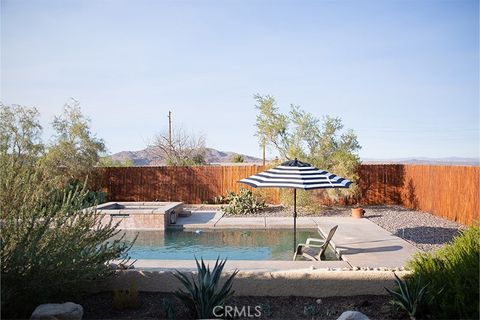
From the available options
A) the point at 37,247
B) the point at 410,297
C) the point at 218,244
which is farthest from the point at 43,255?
the point at 218,244

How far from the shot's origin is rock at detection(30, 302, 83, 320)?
4.36 meters

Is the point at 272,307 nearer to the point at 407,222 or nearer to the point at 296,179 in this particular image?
the point at 296,179

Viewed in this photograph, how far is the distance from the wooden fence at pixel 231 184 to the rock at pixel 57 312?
44.3ft

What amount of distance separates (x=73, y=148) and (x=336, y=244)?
45.5 ft

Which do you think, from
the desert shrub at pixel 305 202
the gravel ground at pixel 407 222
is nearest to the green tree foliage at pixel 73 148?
the gravel ground at pixel 407 222

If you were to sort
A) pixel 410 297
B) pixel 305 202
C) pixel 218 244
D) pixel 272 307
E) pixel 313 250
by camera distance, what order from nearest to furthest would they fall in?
pixel 410 297 → pixel 272 307 → pixel 313 250 → pixel 218 244 → pixel 305 202

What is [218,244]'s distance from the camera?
457 inches

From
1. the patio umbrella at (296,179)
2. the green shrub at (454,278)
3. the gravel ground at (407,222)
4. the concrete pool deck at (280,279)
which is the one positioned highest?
the patio umbrella at (296,179)

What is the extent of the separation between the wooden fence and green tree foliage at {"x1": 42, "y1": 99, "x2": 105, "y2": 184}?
3.84ft

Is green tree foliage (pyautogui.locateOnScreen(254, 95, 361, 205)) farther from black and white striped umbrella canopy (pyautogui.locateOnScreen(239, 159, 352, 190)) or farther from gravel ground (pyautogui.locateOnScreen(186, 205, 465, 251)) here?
black and white striped umbrella canopy (pyautogui.locateOnScreen(239, 159, 352, 190))

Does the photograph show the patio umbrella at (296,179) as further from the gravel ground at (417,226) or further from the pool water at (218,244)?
the gravel ground at (417,226)

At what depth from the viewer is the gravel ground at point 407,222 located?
36.5 feet

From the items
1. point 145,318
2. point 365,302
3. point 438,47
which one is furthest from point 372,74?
point 145,318

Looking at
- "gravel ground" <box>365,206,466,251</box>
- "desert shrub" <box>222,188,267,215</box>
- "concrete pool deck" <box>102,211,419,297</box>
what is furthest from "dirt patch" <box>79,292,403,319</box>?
"desert shrub" <box>222,188,267,215</box>
